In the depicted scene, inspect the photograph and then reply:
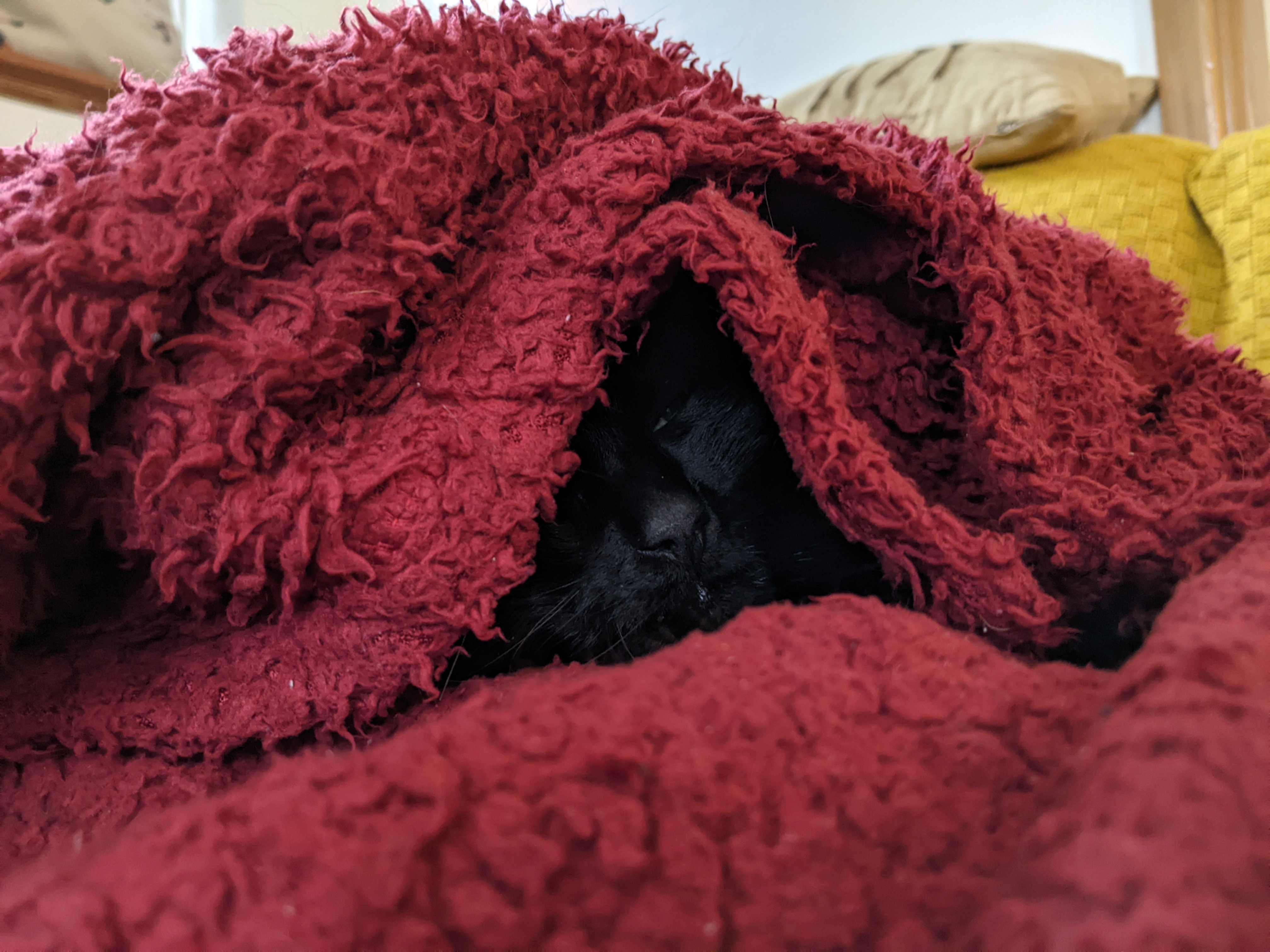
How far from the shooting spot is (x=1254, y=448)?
38 cm

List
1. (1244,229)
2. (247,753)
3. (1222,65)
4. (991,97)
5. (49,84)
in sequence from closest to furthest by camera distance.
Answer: (247,753) < (49,84) < (1244,229) < (991,97) < (1222,65)

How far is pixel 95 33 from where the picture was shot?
2.29 feet

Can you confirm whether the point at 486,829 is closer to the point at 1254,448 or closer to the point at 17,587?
the point at 17,587

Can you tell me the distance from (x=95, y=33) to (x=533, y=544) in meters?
0.84

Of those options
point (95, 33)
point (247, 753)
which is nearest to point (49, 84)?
point (95, 33)

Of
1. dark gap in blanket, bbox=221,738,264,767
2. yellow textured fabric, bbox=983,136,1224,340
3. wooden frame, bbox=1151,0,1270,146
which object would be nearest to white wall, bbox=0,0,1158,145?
wooden frame, bbox=1151,0,1270,146

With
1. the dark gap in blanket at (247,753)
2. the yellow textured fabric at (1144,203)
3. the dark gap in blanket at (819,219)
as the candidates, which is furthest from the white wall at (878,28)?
the dark gap in blanket at (247,753)

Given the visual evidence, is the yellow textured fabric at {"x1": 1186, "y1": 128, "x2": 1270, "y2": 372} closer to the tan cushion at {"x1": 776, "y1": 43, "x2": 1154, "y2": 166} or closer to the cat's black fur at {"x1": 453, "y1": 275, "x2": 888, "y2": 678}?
the tan cushion at {"x1": 776, "y1": 43, "x2": 1154, "y2": 166}

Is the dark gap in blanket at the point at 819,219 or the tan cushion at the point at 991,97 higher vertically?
the tan cushion at the point at 991,97

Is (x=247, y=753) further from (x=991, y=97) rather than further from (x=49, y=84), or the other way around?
(x=991, y=97)

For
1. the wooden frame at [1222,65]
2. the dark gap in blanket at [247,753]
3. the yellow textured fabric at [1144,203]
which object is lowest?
the dark gap in blanket at [247,753]

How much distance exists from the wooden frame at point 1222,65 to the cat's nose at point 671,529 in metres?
1.35

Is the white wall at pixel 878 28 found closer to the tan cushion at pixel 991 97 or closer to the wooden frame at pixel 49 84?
the tan cushion at pixel 991 97

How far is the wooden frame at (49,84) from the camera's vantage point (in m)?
0.66
